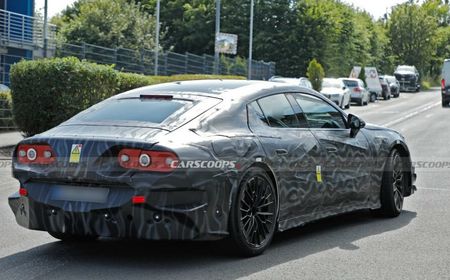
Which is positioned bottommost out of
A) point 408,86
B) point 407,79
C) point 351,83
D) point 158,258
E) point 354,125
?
point 158,258

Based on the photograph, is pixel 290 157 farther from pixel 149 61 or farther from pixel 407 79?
pixel 407 79

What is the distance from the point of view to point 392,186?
8680mm

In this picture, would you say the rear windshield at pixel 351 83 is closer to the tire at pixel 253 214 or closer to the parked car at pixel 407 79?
the parked car at pixel 407 79

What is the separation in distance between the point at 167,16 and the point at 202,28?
4.77m

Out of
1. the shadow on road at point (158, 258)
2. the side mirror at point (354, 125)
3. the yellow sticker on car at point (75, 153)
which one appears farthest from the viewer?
the side mirror at point (354, 125)

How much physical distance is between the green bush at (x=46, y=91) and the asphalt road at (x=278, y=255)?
7.74 metres

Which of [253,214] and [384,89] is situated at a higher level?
[384,89]

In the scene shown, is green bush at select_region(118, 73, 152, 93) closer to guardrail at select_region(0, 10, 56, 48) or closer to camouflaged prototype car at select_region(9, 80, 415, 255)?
camouflaged prototype car at select_region(9, 80, 415, 255)

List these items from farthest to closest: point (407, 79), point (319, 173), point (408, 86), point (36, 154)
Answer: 1. point (408, 86)
2. point (407, 79)
3. point (319, 173)
4. point (36, 154)

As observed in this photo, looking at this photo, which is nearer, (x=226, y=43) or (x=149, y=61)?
(x=149, y=61)

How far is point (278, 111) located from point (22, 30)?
102 feet

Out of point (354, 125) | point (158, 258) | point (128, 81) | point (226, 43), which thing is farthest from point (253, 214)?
point (226, 43)

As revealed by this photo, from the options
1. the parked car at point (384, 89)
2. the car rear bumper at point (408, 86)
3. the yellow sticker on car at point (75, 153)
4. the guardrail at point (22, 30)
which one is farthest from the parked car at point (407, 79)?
the yellow sticker on car at point (75, 153)

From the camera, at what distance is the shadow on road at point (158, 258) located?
600 cm
